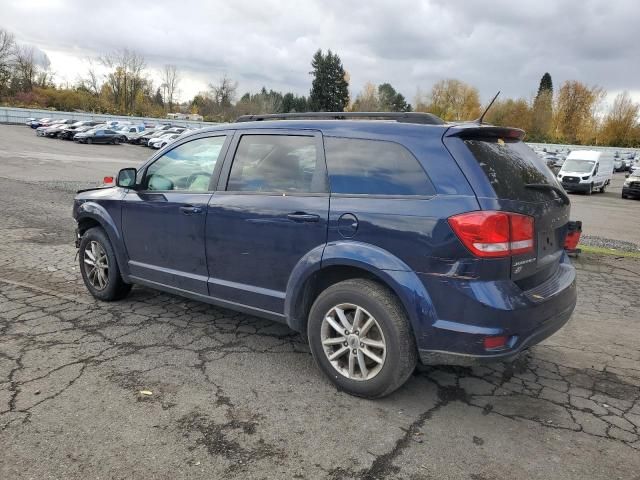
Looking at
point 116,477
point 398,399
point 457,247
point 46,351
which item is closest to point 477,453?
point 398,399

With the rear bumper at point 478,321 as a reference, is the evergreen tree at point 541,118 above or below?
above

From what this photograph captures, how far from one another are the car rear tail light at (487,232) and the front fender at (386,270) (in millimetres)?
375

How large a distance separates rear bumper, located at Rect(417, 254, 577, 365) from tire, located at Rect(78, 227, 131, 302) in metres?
3.19

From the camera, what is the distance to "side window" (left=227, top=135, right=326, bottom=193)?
Answer: 3.62 metres

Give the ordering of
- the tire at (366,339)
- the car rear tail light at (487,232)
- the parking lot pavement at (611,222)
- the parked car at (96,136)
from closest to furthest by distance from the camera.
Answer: the car rear tail light at (487,232), the tire at (366,339), the parking lot pavement at (611,222), the parked car at (96,136)

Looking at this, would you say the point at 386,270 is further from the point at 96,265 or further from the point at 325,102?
the point at 325,102

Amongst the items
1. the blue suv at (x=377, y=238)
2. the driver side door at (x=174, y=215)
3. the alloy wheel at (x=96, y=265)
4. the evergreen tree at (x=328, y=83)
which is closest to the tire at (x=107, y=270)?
the alloy wheel at (x=96, y=265)

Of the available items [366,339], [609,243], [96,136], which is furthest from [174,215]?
[96,136]

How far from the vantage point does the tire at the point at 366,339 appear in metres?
3.15

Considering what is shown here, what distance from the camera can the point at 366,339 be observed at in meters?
3.29

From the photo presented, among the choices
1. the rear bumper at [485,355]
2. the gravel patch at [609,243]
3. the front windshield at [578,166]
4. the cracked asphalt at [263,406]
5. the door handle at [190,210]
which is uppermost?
the front windshield at [578,166]

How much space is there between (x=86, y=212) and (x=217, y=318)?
174 cm

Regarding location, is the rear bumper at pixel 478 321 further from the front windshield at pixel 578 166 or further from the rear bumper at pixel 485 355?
the front windshield at pixel 578 166

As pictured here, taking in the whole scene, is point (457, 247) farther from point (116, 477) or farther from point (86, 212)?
point (86, 212)
